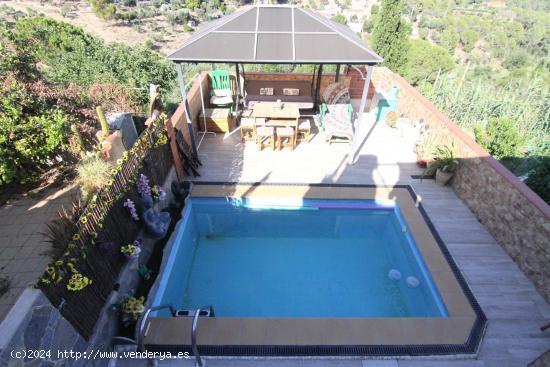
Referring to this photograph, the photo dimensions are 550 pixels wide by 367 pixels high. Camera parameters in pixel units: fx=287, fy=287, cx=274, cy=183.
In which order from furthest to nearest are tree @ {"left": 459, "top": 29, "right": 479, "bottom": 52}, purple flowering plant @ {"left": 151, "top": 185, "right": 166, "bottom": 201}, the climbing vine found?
tree @ {"left": 459, "top": 29, "right": 479, "bottom": 52}, purple flowering plant @ {"left": 151, "top": 185, "right": 166, "bottom": 201}, the climbing vine

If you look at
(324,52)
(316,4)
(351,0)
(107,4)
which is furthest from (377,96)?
(351,0)

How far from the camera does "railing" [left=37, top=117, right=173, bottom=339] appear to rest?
2.99 meters

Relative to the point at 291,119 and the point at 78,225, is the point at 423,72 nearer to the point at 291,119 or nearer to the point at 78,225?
the point at 291,119

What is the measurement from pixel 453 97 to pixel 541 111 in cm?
219

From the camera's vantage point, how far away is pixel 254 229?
6023 mm

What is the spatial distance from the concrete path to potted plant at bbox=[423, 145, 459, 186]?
7.37 m

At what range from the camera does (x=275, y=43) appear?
19.9ft

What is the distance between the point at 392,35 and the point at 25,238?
42.0 feet

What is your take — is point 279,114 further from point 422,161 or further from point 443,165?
point 443,165

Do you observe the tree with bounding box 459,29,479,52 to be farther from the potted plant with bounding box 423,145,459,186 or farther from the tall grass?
the potted plant with bounding box 423,145,459,186

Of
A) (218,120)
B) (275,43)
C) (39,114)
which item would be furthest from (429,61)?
(39,114)

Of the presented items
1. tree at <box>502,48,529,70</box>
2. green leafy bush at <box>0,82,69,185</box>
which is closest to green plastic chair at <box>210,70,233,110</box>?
green leafy bush at <box>0,82,69,185</box>

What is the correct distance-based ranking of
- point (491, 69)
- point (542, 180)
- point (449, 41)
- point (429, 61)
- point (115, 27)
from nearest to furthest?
point (542, 180) < point (429, 61) < point (115, 27) < point (491, 69) < point (449, 41)

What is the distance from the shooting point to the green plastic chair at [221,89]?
8.65m
